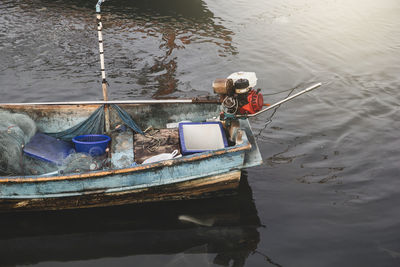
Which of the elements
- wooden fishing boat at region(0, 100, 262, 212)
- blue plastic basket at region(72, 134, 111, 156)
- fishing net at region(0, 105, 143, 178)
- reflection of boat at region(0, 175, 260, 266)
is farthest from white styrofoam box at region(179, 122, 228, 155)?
fishing net at region(0, 105, 143, 178)

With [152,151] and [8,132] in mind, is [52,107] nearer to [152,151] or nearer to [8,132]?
[8,132]

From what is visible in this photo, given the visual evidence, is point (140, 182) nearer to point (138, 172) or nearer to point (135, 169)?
point (138, 172)

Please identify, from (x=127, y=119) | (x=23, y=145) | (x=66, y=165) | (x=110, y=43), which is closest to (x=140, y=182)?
(x=66, y=165)

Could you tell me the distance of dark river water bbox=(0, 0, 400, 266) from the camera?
A: 663cm

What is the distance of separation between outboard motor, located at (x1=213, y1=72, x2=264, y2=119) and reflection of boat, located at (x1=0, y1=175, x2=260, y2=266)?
1.95 metres

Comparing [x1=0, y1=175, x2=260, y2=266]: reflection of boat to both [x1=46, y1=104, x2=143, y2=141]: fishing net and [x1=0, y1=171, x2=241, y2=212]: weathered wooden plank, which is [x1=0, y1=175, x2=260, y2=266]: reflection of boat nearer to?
[x1=0, y1=171, x2=241, y2=212]: weathered wooden plank

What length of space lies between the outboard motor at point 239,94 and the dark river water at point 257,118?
1.89 m

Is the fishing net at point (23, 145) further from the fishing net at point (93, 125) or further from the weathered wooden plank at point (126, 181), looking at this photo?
the weathered wooden plank at point (126, 181)

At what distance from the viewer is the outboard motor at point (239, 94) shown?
280 inches

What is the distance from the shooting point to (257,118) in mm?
11078

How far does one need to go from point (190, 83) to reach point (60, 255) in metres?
8.18

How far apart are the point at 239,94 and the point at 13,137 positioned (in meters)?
4.37

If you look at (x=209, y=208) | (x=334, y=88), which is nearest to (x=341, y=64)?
(x=334, y=88)

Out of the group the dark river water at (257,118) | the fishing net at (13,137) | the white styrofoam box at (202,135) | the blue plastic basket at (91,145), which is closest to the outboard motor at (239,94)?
the white styrofoam box at (202,135)
